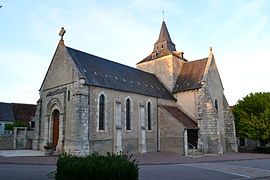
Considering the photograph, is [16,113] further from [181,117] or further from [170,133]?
[181,117]

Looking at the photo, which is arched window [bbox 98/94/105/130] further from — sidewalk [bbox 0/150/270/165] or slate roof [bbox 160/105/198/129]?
slate roof [bbox 160/105/198/129]

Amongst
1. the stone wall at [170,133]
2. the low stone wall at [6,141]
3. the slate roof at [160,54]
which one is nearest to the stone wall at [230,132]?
the stone wall at [170,133]

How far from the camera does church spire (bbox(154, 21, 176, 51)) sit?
3163cm

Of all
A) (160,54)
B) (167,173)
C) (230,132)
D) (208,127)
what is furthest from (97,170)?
(160,54)

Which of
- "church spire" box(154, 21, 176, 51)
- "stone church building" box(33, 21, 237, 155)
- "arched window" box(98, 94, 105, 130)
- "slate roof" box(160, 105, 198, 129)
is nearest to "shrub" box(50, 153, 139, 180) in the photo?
"stone church building" box(33, 21, 237, 155)

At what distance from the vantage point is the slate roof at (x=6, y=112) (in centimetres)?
3688

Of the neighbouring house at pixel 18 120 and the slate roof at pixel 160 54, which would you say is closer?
the neighbouring house at pixel 18 120

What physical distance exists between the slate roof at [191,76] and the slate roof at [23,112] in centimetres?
2606

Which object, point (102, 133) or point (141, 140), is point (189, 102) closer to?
point (141, 140)

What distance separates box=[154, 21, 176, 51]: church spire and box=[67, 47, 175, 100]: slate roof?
19.2ft

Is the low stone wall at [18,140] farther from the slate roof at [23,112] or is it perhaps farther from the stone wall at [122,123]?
the slate roof at [23,112]

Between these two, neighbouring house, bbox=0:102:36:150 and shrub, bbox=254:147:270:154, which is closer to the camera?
shrub, bbox=254:147:270:154

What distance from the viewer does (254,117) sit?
23.9 metres

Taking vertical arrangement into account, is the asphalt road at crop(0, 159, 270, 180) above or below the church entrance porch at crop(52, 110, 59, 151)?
below
